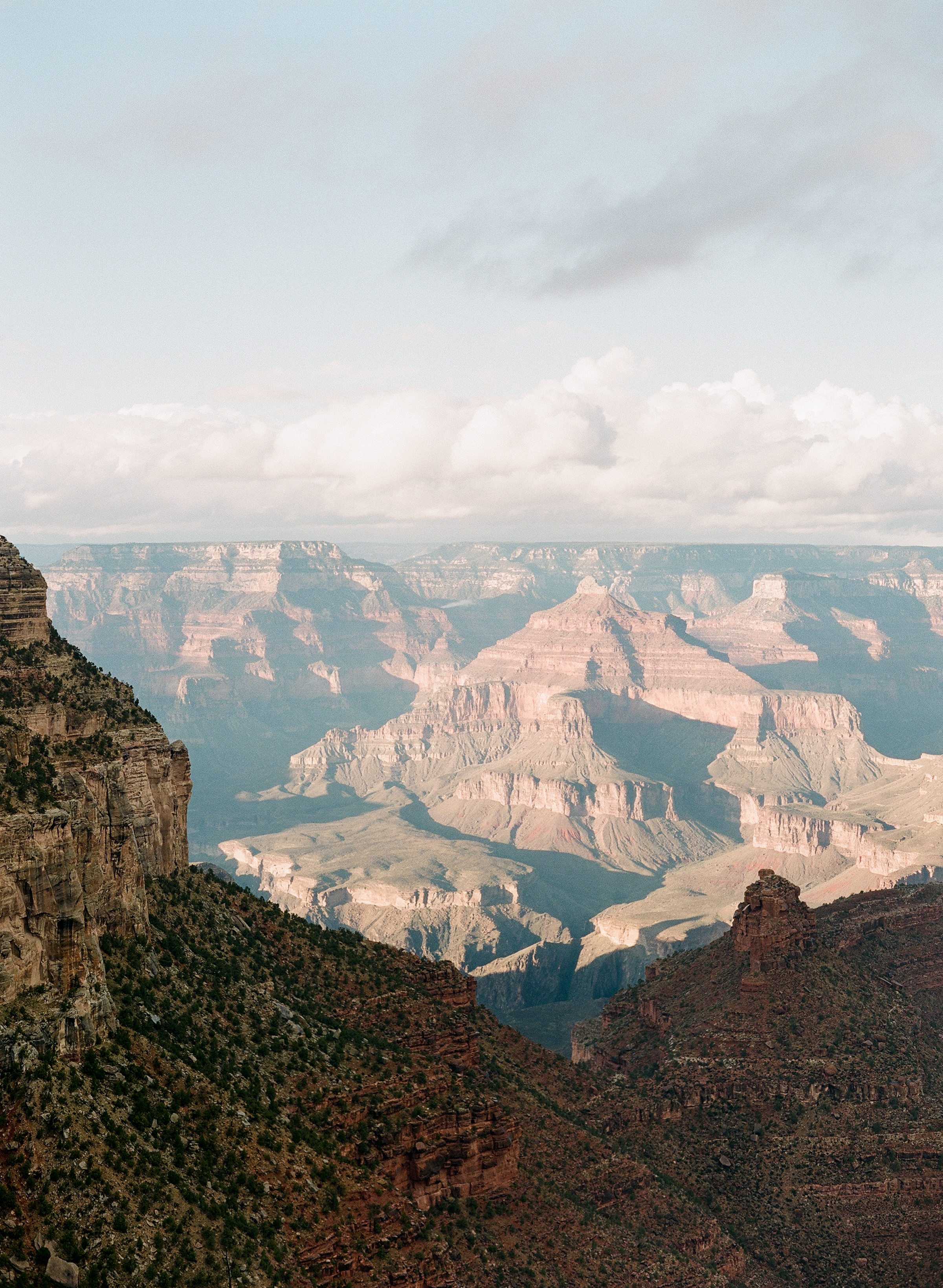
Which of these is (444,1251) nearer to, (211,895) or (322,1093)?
(322,1093)

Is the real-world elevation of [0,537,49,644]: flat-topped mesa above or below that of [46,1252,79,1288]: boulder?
above

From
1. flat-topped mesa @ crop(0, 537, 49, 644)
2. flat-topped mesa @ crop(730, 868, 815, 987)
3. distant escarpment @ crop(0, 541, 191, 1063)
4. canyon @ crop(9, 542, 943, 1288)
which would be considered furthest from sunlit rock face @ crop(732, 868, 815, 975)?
flat-topped mesa @ crop(0, 537, 49, 644)

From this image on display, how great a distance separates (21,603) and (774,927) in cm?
6316

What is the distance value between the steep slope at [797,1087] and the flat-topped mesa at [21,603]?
4748cm

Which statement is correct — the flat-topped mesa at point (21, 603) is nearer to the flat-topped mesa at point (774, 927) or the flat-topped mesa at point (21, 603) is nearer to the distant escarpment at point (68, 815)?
the distant escarpment at point (68, 815)

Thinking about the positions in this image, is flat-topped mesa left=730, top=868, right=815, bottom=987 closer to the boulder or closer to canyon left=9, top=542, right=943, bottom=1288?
canyon left=9, top=542, right=943, bottom=1288

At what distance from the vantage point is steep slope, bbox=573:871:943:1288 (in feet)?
223

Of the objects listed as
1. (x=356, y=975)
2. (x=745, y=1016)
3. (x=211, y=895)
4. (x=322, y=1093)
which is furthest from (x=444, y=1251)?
(x=745, y=1016)

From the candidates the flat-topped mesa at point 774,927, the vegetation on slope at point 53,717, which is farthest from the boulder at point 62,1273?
the flat-topped mesa at point 774,927

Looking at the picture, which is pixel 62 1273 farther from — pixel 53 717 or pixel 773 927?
pixel 773 927

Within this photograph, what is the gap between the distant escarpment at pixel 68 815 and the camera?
30.1 m

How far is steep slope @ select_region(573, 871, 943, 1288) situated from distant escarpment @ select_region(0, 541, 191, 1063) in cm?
4103

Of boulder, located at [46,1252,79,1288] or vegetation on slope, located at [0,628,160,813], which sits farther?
vegetation on slope, located at [0,628,160,813]

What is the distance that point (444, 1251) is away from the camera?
3944 centimetres
